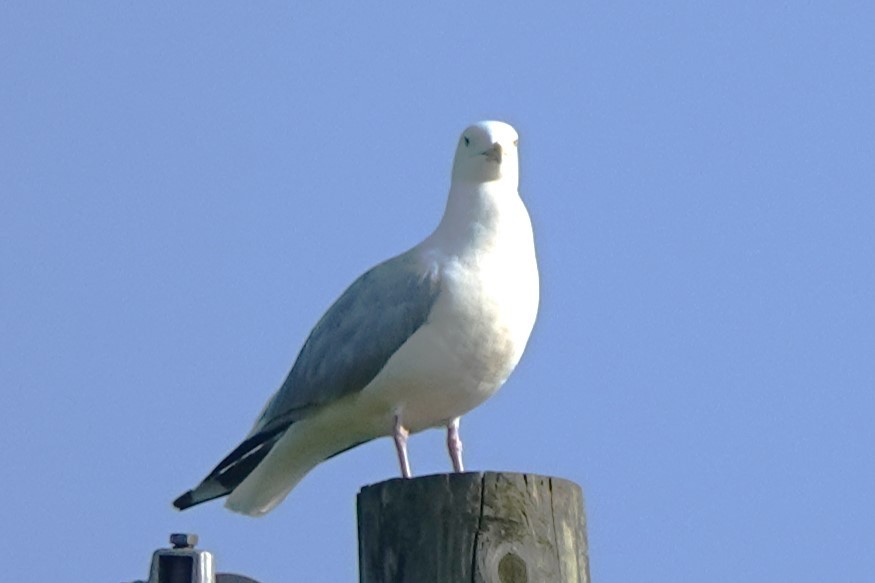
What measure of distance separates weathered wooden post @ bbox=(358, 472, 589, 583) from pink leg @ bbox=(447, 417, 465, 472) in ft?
11.5

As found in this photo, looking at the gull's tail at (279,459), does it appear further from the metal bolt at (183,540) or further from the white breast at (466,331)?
the metal bolt at (183,540)

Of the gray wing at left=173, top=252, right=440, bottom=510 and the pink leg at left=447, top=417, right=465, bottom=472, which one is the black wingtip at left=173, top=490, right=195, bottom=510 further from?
the pink leg at left=447, top=417, right=465, bottom=472

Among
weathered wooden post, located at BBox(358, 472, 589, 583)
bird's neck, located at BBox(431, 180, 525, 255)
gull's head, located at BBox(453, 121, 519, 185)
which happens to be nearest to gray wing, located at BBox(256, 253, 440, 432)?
bird's neck, located at BBox(431, 180, 525, 255)

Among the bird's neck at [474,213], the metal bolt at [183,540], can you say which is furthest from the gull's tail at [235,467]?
the metal bolt at [183,540]

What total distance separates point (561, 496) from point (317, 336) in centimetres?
404

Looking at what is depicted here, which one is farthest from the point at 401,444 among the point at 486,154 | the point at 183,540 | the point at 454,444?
the point at 183,540

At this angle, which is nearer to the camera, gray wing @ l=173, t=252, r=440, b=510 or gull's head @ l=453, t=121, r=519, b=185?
gray wing @ l=173, t=252, r=440, b=510

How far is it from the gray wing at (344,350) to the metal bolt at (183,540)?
317 centimetres

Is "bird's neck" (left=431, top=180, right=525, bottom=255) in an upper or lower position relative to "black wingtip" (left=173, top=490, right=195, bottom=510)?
upper

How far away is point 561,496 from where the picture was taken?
242 inches

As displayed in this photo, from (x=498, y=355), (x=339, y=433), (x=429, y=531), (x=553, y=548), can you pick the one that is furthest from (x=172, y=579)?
(x=339, y=433)

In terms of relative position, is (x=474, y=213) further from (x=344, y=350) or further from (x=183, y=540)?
(x=183, y=540)

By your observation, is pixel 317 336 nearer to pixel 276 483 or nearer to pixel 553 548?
pixel 276 483

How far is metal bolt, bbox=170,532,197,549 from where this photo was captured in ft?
20.0
